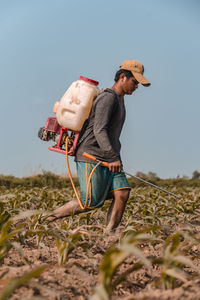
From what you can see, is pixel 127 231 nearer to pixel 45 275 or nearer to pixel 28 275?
pixel 45 275

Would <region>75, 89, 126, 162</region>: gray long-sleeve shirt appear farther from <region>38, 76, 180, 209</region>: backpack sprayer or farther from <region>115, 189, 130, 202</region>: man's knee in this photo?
<region>115, 189, 130, 202</region>: man's knee

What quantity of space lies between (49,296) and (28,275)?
0.24 m

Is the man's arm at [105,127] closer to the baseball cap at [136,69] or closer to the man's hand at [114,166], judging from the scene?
the man's hand at [114,166]

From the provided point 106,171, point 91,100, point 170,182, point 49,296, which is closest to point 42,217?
point 106,171

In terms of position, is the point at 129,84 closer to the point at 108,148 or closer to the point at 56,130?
the point at 108,148

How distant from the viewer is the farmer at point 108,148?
359 centimetres

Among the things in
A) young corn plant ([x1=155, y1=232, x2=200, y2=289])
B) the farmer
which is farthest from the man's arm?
young corn plant ([x1=155, y1=232, x2=200, y2=289])

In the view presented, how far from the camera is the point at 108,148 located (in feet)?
11.6

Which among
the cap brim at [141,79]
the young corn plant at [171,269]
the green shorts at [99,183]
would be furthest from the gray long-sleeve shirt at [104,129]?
the young corn plant at [171,269]

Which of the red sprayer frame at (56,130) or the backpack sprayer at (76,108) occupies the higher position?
the backpack sprayer at (76,108)

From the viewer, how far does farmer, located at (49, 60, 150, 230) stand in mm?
3586

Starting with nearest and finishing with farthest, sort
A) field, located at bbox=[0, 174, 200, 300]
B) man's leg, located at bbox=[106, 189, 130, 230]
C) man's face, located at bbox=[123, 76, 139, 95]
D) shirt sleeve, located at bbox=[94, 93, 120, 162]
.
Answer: field, located at bbox=[0, 174, 200, 300]
shirt sleeve, located at bbox=[94, 93, 120, 162]
man's leg, located at bbox=[106, 189, 130, 230]
man's face, located at bbox=[123, 76, 139, 95]

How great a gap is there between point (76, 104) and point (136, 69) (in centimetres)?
73

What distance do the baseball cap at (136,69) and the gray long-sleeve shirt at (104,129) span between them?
28 centimetres
